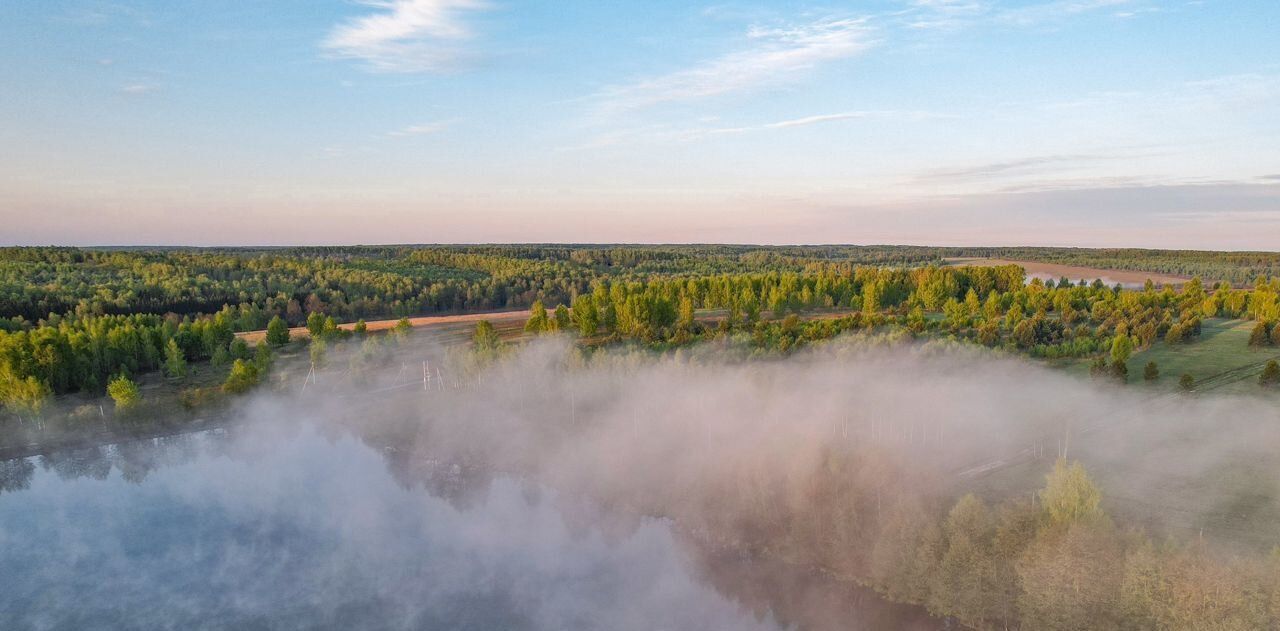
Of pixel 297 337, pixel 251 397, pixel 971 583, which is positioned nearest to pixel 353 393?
pixel 251 397

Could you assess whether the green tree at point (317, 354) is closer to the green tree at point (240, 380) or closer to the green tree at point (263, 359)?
the green tree at point (263, 359)

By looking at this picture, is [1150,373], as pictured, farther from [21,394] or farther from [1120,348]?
[21,394]

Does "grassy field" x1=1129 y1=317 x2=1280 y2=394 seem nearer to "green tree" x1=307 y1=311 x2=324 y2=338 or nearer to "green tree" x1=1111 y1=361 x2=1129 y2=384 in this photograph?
"green tree" x1=1111 y1=361 x2=1129 y2=384

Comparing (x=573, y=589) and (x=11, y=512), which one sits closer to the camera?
(x=573, y=589)

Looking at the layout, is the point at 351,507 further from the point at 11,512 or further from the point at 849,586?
the point at 849,586

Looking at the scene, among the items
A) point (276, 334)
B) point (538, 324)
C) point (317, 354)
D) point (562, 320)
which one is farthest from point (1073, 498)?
point (276, 334)
